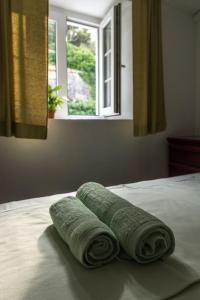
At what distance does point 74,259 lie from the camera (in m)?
0.66

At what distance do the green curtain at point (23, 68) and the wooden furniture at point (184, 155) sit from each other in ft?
4.00

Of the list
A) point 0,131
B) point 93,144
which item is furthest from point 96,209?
point 93,144

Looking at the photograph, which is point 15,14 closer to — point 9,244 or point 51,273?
point 9,244

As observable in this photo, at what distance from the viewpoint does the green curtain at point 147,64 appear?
2035 mm

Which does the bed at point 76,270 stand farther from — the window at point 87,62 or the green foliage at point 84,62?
the green foliage at point 84,62

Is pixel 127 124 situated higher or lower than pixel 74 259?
higher

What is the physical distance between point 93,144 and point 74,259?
1443 millimetres

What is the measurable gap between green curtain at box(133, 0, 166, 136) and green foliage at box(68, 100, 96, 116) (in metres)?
0.61

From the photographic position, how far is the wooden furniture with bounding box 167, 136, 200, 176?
2.09 m

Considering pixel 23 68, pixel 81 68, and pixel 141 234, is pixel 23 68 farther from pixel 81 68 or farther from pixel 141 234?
pixel 141 234

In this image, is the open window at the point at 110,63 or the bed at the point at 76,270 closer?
the bed at the point at 76,270

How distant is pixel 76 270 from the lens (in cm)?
61

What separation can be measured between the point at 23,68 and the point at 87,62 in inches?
38.8

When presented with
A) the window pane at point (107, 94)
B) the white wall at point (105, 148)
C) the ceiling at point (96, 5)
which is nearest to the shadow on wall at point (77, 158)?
the white wall at point (105, 148)
